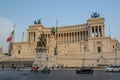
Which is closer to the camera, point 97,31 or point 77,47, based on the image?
point 77,47

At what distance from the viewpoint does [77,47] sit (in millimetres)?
74312

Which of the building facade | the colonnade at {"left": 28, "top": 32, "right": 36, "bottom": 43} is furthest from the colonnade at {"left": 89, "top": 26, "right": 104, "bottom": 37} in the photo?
the colonnade at {"left": 28, "top": 32, "right": 36, "bottom": 43}

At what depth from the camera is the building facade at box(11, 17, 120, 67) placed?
5575 cm

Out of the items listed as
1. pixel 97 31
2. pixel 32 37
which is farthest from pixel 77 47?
pixel 32 37

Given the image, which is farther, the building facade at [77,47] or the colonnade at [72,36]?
the colonnade at [72,36]

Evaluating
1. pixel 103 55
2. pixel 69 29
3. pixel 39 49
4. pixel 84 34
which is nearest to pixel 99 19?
pixel 84 34

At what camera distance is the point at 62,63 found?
5712 cm

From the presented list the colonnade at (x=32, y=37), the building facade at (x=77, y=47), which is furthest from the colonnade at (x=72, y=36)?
the colonnade at (x=32, y=37)

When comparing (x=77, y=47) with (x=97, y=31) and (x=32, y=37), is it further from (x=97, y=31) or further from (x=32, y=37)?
(x=32, y=37)

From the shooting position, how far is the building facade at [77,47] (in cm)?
5575

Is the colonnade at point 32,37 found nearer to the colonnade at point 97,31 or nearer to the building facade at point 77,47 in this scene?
the building facade at point 77,47

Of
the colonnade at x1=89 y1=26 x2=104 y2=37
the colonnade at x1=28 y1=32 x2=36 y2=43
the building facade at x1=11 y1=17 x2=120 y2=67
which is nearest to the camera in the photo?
the building facade at x1=11 y1=17 x2=120 y2=67

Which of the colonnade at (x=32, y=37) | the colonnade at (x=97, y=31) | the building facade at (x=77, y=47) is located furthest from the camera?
the colonnade at (x=32, y=37)

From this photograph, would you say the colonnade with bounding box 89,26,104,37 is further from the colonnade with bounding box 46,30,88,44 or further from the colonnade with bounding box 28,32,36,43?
the colonnade with bounding box 28,32,36,43
